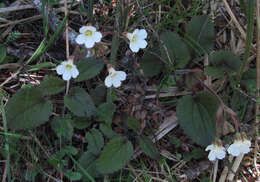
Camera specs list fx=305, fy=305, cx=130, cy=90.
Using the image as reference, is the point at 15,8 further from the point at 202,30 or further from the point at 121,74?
the point at 202,30

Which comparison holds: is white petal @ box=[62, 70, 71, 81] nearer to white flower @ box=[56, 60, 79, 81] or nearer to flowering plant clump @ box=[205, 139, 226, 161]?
white flower @ box=[56, 60, 79, 81]

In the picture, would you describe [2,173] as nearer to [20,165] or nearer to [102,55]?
[20,165]

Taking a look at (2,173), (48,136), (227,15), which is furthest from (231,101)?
(2,173)

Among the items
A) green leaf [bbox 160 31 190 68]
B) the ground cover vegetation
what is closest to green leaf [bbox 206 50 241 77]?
the ground cover vegetation

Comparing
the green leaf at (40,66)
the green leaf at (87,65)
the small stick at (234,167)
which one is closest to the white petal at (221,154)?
the small stick at (234,167)

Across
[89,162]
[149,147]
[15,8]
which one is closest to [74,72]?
[89,162]
